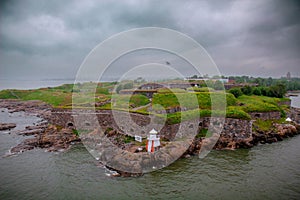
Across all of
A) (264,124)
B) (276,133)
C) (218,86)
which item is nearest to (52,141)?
(264,124)

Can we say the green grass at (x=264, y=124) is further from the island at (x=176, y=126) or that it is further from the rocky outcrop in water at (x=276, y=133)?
the rocky outcrop in water at (x=276, y=133)

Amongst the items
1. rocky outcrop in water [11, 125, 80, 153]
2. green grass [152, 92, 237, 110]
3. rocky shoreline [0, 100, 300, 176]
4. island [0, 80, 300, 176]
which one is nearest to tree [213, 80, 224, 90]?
island [0, 80, 300, 176]

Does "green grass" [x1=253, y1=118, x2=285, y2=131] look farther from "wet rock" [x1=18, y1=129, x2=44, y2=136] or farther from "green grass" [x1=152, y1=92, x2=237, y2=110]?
"wet rock" [x1=18, y1=129, x2=44, y2=136]

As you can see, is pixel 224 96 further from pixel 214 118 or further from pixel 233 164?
pixel 233 164

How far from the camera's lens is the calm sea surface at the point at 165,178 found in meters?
13.1

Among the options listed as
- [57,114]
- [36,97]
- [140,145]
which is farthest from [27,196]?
[36,97]

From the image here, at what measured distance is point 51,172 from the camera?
1608cm

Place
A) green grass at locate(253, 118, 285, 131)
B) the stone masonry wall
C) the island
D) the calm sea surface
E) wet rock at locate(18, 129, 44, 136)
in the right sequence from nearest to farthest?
the calm sea surface < the island < the stone masonry wall < green grass at locate(253, 118, 285, 131) < wet rock at locate(18, 129, 44, 136)

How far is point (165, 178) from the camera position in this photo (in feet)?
49.2

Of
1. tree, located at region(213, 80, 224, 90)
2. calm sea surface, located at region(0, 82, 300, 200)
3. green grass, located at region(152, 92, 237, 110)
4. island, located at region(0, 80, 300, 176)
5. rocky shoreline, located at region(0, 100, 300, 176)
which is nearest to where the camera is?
calm sea surface, located at region(0, 82, 300, 200)

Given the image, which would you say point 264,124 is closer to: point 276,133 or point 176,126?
point 276,133

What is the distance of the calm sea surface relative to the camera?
13.1 metres

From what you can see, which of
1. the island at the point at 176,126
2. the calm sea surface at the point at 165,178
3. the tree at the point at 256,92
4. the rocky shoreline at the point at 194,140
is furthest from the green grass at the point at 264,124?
the tree at the point at 256,92

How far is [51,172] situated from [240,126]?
17.5 meters
